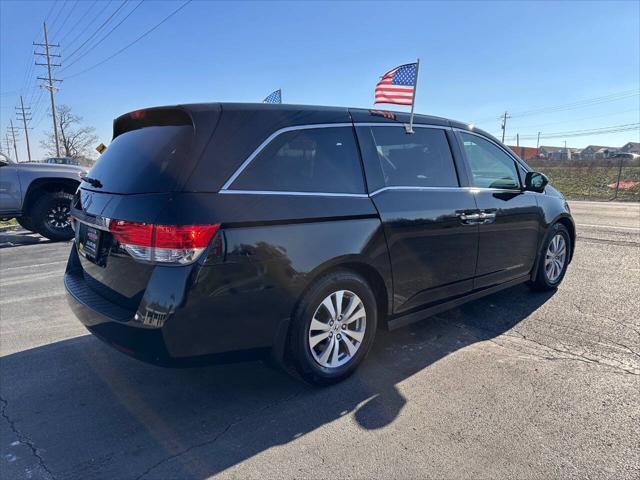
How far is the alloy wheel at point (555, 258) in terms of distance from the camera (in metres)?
4.94

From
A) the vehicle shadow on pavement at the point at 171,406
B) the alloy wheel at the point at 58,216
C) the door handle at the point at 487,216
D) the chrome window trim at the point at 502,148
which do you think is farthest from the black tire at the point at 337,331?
the alloy wheel at the point at 58,216

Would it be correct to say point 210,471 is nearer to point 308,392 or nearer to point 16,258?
point 308,392

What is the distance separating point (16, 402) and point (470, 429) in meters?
2.90

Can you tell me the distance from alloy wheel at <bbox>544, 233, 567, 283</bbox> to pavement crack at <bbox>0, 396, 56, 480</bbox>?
478cm

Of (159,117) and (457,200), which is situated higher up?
(159,117)

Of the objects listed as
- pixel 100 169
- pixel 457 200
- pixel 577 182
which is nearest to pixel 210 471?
pixel 100 169

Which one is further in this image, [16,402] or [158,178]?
[16,402]

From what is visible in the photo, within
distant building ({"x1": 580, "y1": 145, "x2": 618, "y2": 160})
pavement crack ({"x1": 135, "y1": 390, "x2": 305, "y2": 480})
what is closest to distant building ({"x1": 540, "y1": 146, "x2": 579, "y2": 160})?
distant building ({"x1": 580, "y1": 145, "x2": 618, "y2": 160})

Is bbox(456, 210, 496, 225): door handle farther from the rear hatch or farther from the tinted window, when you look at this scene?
the rear hatch

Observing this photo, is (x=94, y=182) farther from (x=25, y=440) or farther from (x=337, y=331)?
(x=337, y=331)

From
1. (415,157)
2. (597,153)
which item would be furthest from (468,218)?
(597,153)

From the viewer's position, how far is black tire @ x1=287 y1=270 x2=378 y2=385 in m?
2.77

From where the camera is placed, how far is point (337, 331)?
3.01 metres

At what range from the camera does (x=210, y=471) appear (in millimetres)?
2256
